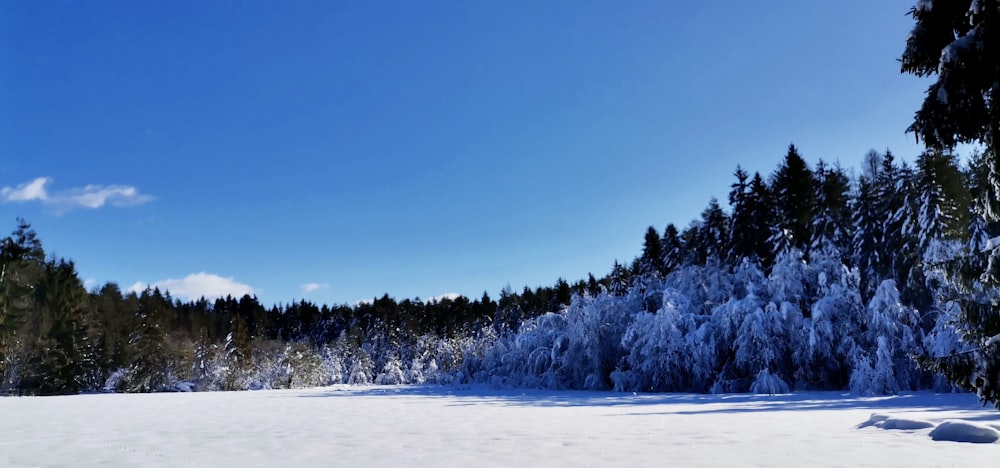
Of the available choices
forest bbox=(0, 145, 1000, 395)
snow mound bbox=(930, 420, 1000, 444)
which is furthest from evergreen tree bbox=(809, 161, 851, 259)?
snow mound bbox=(930, 420, 1000, 444)

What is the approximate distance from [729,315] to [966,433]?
62.2 feet

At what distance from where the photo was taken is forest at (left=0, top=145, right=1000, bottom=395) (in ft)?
72.6

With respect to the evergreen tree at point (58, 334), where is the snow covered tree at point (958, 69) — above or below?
above

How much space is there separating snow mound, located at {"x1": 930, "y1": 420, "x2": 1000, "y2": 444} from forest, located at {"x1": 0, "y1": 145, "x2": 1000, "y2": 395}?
187cm

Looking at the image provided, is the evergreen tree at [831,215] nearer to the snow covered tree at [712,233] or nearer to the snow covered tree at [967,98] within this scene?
the snow covered tree at [712,233]

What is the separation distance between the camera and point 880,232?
2923 centimetres

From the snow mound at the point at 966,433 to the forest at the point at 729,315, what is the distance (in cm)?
187

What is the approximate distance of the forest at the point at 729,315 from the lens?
72.6 feet

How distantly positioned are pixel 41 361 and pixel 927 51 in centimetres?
4245

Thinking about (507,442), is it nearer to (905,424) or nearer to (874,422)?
(905,424)

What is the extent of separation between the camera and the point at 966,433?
6.76 metres

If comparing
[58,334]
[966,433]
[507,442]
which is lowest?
[507,442]

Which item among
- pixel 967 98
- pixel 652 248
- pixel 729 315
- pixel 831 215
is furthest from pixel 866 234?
pixel 967 98

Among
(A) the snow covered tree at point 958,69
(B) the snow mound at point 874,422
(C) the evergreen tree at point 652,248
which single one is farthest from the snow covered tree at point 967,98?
(C) the evergreen tree at point 652,248
